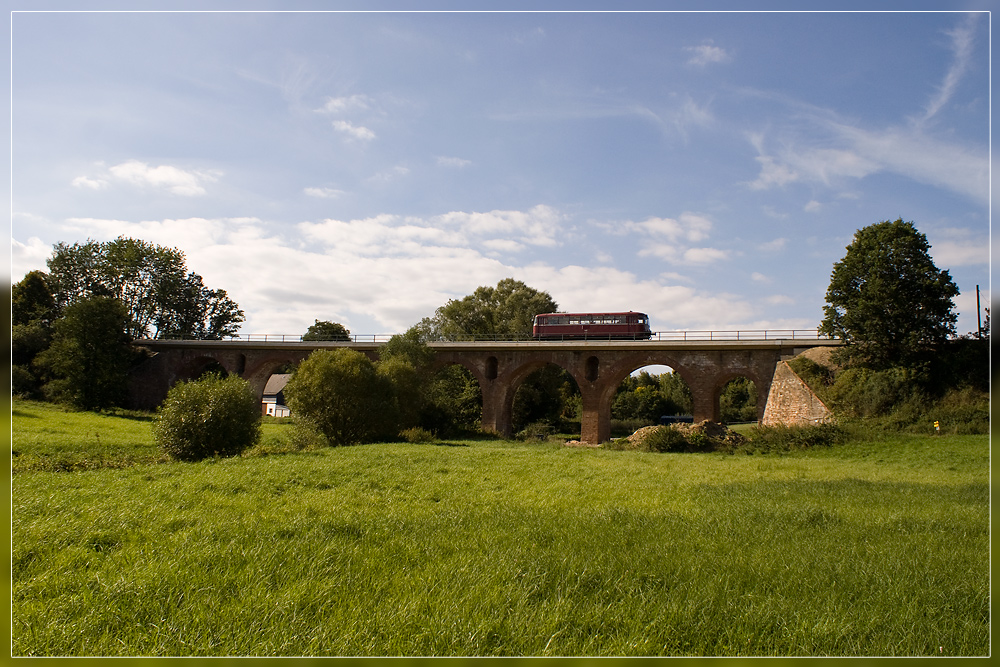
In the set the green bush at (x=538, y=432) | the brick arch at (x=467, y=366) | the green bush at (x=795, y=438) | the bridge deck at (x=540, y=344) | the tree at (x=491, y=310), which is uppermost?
the tree at (x=491, y=310)

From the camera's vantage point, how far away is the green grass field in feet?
11.2

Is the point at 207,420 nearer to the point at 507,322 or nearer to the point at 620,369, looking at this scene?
the point at 620,369

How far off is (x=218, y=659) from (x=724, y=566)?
397cm

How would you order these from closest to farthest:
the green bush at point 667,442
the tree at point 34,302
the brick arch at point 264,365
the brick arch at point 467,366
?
the green bush at point 667,442, the brick arch at point 467,366, the tree at point 34,302, the brick arch at point 264,365

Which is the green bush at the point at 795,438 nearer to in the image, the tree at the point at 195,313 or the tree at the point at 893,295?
the tree at the point at 893,295

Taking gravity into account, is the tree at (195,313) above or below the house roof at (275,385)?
above

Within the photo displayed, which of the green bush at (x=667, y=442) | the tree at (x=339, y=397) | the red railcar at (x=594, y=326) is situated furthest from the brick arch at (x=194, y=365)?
the green bush at (x=667, y=442)

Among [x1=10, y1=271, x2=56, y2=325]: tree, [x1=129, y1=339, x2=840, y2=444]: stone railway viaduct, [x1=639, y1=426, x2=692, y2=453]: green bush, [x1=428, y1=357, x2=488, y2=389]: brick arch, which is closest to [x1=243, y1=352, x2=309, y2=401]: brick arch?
[x1=129, y1=339, x2=840, y2=444]: stone railway viaduct

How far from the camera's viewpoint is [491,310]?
5369cm

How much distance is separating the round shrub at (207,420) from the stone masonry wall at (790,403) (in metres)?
22.6

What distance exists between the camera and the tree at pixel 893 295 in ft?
68.4

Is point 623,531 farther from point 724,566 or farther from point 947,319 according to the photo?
point 947,319

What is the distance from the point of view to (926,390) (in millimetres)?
21547

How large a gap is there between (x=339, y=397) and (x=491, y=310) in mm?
31264
